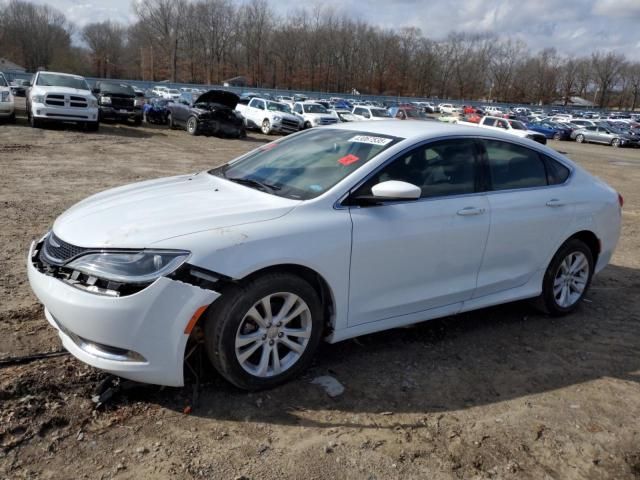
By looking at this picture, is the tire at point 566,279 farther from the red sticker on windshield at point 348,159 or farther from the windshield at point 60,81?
the windshield at point 60,81

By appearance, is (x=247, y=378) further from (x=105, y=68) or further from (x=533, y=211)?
(x=105, y=68)

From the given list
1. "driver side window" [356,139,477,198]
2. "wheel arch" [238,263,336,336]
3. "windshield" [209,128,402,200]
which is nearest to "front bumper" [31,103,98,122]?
"windshield" [209,128,402,200]

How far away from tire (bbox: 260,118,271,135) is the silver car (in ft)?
79.2

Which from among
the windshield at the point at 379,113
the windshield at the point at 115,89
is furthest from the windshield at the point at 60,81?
the windshield at the point at 379,113

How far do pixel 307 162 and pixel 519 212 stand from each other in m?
1.74

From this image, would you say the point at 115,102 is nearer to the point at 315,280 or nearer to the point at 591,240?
the point at 591,240

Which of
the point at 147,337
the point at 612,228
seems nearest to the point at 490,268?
the point at 612,228

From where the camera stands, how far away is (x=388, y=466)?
2736mm

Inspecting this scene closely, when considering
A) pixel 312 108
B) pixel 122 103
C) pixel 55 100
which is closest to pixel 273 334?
pixel 55 100

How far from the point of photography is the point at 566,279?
15.9 ft

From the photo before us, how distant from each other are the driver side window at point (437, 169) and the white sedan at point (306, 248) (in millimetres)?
11

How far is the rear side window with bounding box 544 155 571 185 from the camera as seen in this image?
183 inches

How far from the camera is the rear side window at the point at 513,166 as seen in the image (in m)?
4.25

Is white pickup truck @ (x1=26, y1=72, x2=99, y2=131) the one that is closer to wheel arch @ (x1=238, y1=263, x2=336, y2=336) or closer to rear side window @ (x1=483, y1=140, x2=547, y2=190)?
rear side window @ (x1=483, y1=140, x2=547, y2=190)
